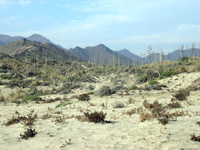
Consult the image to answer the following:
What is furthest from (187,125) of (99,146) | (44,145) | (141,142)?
→ (44,145)

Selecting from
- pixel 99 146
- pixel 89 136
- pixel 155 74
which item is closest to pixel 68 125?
pixel 89 136

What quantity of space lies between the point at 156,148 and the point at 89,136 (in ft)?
7.01

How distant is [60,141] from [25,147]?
0.99 meters

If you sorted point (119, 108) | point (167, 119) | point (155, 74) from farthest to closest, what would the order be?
1. point (155, 74)
2. point (119, 108)
3. point (167, 119)

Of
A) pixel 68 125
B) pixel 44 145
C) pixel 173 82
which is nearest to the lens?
pixel 44 145

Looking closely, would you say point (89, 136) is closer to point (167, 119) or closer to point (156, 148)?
point (156, 148)

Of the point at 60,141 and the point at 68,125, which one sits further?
the point at 68,125

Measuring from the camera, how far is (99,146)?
478 centimetres

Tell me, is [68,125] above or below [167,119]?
below

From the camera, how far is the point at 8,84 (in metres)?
26.3

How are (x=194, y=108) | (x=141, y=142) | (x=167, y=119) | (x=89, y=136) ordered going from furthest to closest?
1. (x=194, y=108)
2. (x=167, y=119)
3. (x=89, y=136)
4. (x=141, y=142)

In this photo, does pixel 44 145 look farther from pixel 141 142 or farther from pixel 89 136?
pixel 141 142

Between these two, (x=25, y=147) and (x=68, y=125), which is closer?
(x=25, y=147)

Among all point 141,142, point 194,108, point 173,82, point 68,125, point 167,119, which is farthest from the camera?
point 173,82
